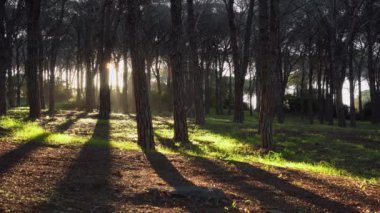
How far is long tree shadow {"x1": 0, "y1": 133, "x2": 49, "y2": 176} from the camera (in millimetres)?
7296

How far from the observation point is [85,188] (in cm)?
624

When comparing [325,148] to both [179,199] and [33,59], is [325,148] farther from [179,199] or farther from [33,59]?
[33,59]

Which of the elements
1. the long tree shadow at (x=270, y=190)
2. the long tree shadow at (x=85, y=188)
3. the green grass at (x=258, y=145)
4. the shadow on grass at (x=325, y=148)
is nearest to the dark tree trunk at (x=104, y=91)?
the green grass at (x=258, y=145)

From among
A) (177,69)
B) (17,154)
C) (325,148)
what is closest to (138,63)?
(177,69)

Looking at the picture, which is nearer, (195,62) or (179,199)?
(179,199)

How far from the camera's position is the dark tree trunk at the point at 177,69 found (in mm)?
15156

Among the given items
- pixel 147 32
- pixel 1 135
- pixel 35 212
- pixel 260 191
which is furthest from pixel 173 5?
pixel 147 32

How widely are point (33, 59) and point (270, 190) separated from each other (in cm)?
1718

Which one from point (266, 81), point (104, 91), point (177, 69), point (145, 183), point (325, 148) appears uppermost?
point (177, 69)

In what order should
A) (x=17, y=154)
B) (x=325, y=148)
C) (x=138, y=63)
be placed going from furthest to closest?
(x=325, y=148) < (x=138, y=63) < (x=17, y=154)

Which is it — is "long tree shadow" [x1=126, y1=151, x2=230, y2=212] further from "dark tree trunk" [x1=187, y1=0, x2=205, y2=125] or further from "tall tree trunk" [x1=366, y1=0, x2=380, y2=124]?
"tall tree trunk" [x1=366, y1=0, x2=380, y2=124]

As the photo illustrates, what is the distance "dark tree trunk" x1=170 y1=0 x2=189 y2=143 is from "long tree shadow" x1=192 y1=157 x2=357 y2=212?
21.7ft

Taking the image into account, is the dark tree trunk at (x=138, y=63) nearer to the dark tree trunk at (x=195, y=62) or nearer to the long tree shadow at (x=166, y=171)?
the long tree shadow at (x=166, y=171)

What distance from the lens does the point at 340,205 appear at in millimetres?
6203
